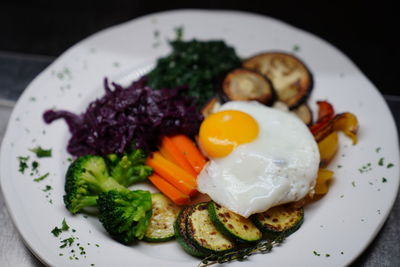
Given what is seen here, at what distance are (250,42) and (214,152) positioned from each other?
1907mm

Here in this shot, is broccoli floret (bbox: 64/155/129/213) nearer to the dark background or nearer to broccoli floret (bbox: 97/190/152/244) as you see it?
broccoli floret (bbox: 97/190/152/244)

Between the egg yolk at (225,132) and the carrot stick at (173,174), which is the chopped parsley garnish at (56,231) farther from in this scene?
the egg yolk at (225,132)

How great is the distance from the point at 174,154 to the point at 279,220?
47.9 inches

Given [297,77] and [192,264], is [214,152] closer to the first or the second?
[192,264]

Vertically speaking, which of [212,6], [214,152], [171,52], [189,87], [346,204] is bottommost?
[346,204]

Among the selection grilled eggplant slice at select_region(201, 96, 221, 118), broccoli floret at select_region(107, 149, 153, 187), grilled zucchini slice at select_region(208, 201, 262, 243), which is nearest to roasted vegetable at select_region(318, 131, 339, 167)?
grilled zucchini slice at select_region(208, 201, 262, 243)

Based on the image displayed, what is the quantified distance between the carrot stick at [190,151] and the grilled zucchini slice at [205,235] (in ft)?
1.94

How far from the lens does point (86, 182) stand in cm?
416

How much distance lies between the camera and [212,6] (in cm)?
695

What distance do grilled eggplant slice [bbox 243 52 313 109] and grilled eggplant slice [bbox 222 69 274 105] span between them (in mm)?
167

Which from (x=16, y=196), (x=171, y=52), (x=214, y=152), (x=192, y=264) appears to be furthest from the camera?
(x=171, y=52)

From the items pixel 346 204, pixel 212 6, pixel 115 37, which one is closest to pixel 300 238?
pixel 346 204

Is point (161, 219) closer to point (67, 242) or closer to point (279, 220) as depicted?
point (67, 242)

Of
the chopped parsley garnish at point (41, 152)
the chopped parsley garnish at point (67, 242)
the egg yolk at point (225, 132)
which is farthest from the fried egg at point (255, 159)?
the chopped parsley garnish at point (41, 152)
